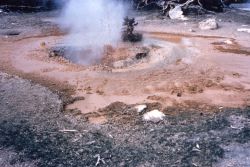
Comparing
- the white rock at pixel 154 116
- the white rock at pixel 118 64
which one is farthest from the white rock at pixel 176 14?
the white rock at pixel 154 116

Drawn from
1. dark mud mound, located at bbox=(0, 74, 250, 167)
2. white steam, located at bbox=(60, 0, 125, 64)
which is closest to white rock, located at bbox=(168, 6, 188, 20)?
white steam, located at bbox=(60, 0, 125, 64)

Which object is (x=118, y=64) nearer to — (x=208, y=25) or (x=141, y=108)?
(x=141, y=108)

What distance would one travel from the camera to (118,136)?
5.36m

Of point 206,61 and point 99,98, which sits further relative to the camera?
point 206,61

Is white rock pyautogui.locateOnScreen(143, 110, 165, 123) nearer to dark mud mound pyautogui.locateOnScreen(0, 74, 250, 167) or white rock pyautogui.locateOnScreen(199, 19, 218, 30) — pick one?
dark mud mound pyautogui.locateOnScreen(0, 74, 250, 167)

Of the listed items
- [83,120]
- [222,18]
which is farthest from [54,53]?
[222,18]

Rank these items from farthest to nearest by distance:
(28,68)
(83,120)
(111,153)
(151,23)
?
(151,23) < (28,68) < (83,120) < (111,153)

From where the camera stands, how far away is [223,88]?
7098 millimetres

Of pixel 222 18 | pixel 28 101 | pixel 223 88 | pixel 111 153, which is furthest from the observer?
pixel 222 18

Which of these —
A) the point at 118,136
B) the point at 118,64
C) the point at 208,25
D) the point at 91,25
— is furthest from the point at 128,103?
the point at 208,25

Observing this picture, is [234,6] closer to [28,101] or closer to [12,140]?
[28,101]

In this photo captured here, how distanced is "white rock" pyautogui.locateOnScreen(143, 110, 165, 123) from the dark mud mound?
101mm

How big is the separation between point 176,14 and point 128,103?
24.9 feet

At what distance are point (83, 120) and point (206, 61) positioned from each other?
3879 millimetres
